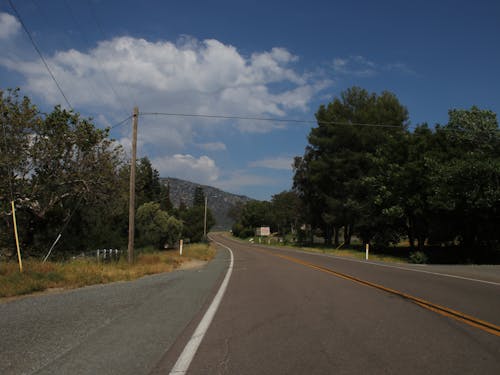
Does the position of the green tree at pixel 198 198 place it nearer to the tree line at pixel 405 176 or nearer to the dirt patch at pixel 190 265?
the tree line at pixel 405 176

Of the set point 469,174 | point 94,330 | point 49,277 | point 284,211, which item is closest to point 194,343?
point 94,330

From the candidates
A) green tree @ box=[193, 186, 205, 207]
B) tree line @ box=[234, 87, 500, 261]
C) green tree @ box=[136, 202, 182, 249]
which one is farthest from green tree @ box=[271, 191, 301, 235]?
green tree @ box=[136, 202, 182, 249]

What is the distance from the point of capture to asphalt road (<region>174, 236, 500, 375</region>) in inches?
211

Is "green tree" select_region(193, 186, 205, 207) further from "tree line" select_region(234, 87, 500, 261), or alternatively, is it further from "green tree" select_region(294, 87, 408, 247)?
"green tree" select_region(294, 87, 408, 247)

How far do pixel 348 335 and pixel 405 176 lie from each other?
29.1 m

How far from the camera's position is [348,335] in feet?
22.4

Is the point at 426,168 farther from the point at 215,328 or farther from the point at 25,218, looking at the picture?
the point at 215,328

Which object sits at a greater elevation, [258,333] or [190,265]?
[258,333]

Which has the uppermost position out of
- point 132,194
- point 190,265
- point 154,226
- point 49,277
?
point 132,194

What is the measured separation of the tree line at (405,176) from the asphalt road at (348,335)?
61.7 feet

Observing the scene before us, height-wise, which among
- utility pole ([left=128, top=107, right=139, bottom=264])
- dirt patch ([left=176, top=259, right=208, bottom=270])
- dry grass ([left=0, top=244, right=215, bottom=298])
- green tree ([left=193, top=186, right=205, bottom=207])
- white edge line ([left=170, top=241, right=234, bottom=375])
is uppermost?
green tree ([left=193, top=186, right=205, bottom=207])

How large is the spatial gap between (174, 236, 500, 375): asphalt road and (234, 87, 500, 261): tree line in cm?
1880

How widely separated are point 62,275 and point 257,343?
10087mm

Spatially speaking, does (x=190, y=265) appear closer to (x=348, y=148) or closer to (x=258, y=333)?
(x=258, y=333)
